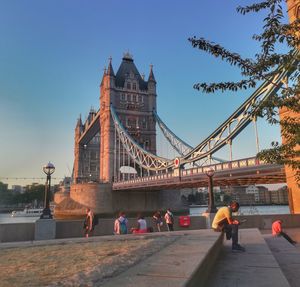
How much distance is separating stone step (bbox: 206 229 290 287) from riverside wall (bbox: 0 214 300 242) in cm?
803

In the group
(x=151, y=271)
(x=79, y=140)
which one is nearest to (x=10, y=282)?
(x=151, y=271)

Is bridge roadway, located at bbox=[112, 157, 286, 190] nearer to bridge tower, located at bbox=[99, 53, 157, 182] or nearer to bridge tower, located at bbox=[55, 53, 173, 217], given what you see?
bridge tower, located at bbox=[55, 53, 173, 217]

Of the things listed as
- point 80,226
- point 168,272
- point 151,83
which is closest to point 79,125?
point 151,83

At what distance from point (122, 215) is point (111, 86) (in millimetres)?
70282

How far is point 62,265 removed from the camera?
502cm

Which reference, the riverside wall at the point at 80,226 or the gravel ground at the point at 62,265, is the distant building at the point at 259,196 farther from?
Answer: the gravel ground at the point at 62,265

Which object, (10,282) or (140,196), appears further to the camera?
(140,196)

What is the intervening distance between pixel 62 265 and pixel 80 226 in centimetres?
924

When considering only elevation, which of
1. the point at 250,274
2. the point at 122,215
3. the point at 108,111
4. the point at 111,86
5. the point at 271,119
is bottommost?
the point at 250,274

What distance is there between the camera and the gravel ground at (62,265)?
3.91 metres

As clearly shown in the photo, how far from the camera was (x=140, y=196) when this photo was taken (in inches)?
2496

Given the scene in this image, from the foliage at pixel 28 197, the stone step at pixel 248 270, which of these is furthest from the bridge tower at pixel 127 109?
the stone step at pixel 248 270

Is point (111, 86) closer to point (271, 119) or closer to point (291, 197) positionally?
point (291, 197)

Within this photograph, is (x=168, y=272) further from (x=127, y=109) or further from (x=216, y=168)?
(x=127, y=109)
